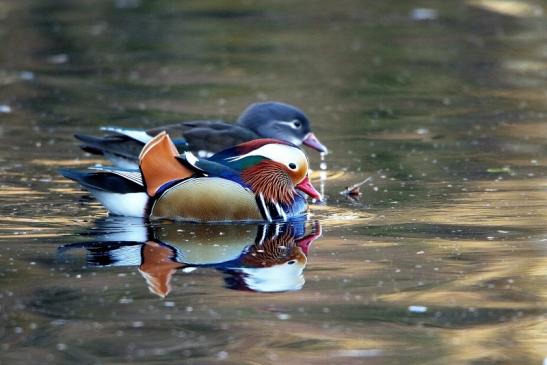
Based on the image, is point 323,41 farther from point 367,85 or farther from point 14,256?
point 14,256

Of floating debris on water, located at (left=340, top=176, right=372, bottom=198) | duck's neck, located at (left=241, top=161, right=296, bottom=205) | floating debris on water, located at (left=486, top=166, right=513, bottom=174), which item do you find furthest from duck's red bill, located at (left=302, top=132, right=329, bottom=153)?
duck's neck, located at (left=241, top=161, right=296, bottom=205)

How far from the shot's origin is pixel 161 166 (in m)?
9.16

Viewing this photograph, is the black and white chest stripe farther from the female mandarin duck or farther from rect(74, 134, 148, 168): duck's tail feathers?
rect(74, 134, 148, 168): duck's tail feathers

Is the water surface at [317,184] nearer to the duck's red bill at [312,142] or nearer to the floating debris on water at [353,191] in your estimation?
the floating debris on water at [353,191]

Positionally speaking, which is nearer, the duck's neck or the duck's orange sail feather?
the duck's orange sail feather

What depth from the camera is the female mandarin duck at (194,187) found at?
9164 millimetres

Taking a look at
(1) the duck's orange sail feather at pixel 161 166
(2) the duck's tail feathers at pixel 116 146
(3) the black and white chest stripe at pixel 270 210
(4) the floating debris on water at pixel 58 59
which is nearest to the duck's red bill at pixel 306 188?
(3) the black and white chest stripe at pixel 270 210

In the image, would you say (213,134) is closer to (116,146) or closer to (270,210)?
(116,146)

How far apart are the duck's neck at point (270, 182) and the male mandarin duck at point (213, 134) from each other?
3.66ft

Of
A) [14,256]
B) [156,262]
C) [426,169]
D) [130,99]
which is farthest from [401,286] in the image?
[130,99]

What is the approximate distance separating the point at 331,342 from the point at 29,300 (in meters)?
1.74

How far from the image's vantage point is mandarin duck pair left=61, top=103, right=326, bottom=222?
30.1 ft

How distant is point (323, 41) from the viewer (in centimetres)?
1805

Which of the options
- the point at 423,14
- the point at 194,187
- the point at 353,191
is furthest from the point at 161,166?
the point at 423,14
